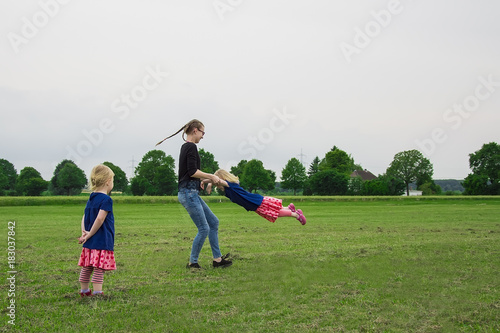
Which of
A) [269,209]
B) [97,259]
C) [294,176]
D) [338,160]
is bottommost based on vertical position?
[97,259]

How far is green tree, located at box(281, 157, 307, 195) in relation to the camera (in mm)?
104812

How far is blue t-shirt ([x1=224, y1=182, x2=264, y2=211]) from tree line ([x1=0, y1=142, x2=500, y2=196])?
221 ft

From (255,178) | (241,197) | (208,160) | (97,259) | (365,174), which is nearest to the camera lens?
(97,259)

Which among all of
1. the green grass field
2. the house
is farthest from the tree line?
the green grass field

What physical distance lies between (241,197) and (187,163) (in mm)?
1157

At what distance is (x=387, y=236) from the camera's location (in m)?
12.2

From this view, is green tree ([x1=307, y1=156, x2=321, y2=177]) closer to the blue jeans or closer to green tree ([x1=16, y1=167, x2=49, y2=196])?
green tree ([x1=16, y1=167, x2=49, y2=196])

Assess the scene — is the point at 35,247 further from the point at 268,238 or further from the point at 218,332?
the point at 218,332

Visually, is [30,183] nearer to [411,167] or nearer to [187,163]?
[411,167]

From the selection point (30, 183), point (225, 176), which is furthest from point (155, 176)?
point (225, 176)

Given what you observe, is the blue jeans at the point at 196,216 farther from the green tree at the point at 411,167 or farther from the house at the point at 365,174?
the house at the point at 365,174

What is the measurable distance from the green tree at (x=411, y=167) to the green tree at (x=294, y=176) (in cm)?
2017

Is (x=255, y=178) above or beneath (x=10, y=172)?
beneath

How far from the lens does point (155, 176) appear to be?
8219cm
